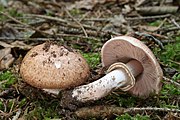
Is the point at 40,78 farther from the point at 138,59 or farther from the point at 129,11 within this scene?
the point at 129,11

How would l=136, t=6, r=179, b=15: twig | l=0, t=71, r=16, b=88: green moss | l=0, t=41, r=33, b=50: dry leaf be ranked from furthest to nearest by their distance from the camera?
l=136, t=6, r=179, b=15: twig
l=0, t=41, r=33, b=50: dry leaf
l=0, t=71, r=16, b=88: green moss

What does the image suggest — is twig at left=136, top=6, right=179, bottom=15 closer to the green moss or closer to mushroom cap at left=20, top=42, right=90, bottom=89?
the green moss

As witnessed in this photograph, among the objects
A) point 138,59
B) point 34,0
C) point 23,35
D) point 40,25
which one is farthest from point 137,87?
point 34,0

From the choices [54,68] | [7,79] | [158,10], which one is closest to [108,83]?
[54,68]

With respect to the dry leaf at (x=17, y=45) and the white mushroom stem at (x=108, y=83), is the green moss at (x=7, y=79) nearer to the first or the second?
the dry leaf at (x=17, y=45)

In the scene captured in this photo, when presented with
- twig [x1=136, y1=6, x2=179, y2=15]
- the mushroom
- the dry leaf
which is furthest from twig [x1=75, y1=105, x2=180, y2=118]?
twig [x1=136, y1=6, x2=179, y2=15]

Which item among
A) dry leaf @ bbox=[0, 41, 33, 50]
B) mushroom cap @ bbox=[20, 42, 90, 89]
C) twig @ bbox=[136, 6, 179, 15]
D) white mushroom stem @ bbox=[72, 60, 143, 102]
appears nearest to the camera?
mushroom cap @ bbox=[20, 42, 90, 89]

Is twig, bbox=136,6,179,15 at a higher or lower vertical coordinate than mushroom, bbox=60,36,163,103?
lower
